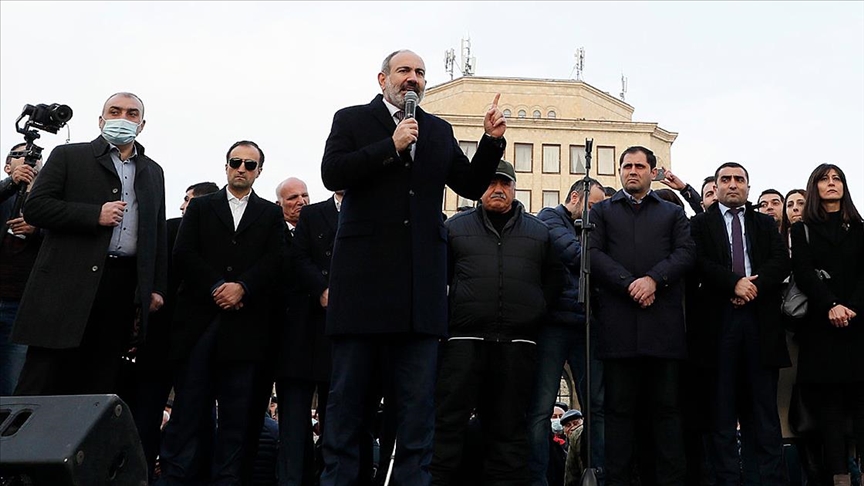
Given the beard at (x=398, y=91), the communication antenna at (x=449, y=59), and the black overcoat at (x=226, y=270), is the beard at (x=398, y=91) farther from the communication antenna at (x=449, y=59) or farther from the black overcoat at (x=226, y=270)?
the communication antenna at (x=449, y=59)

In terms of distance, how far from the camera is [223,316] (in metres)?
6.58

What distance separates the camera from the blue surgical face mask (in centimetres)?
612

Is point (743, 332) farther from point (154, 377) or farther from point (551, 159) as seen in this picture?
point (551, 159)

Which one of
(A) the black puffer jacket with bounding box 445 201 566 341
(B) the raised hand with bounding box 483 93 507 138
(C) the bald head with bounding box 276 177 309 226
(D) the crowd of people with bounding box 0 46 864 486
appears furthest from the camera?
(C) the bald head with bounding box 276 177 309 226

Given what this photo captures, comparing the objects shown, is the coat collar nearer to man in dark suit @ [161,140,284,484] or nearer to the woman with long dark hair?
man in dark suit @ [161,140,284,484]

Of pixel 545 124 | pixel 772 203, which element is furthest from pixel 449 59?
pixel 772 203

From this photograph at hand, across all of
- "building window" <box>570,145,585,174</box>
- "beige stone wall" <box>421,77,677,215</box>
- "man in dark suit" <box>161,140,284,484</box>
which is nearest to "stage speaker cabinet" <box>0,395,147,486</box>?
"man in dark suit" <box>161,140,284,484</box>

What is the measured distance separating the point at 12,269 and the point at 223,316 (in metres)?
1.79

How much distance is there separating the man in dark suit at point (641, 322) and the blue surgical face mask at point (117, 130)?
3.40 m

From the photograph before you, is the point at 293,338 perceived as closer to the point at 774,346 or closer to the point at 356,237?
the point at 356,237

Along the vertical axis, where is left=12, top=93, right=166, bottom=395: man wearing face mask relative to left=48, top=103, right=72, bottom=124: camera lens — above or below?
below

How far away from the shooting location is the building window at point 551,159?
5581 centimetres

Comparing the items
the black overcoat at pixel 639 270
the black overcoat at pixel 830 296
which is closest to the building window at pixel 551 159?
the black overcoat at pixel 830 296

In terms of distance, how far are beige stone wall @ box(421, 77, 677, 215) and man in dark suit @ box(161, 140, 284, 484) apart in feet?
153
